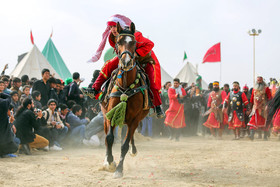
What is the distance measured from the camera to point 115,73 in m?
6.41

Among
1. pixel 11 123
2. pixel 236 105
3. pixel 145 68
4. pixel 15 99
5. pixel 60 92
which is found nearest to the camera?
pixel 145 68

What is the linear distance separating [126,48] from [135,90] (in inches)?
31.7

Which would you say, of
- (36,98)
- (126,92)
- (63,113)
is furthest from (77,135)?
(126,92)

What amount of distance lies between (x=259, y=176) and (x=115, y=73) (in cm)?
312

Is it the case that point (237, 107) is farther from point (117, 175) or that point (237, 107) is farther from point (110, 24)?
point (117, 175)

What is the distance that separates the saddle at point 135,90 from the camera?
20.5 ft

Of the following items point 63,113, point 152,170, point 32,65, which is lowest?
point 152,170

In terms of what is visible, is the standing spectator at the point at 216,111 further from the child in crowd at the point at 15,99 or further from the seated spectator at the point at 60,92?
the child in crowd at the point at 15,99

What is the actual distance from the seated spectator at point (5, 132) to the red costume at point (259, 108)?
9.34 meters

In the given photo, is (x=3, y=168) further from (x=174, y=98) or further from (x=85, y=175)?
(x=174, y=98)

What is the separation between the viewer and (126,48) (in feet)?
19.2

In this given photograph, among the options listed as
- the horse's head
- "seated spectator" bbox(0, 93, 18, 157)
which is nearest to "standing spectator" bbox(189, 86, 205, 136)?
"seated spectator" bbox(0, 93, 18, 157)


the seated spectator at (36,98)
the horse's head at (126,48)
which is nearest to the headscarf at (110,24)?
the horse's head at (126,48)

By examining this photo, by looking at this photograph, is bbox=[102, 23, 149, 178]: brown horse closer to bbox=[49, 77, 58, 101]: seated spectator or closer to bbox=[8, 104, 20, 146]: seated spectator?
bbox=[8, 104, 20, 146]: seated spectator
